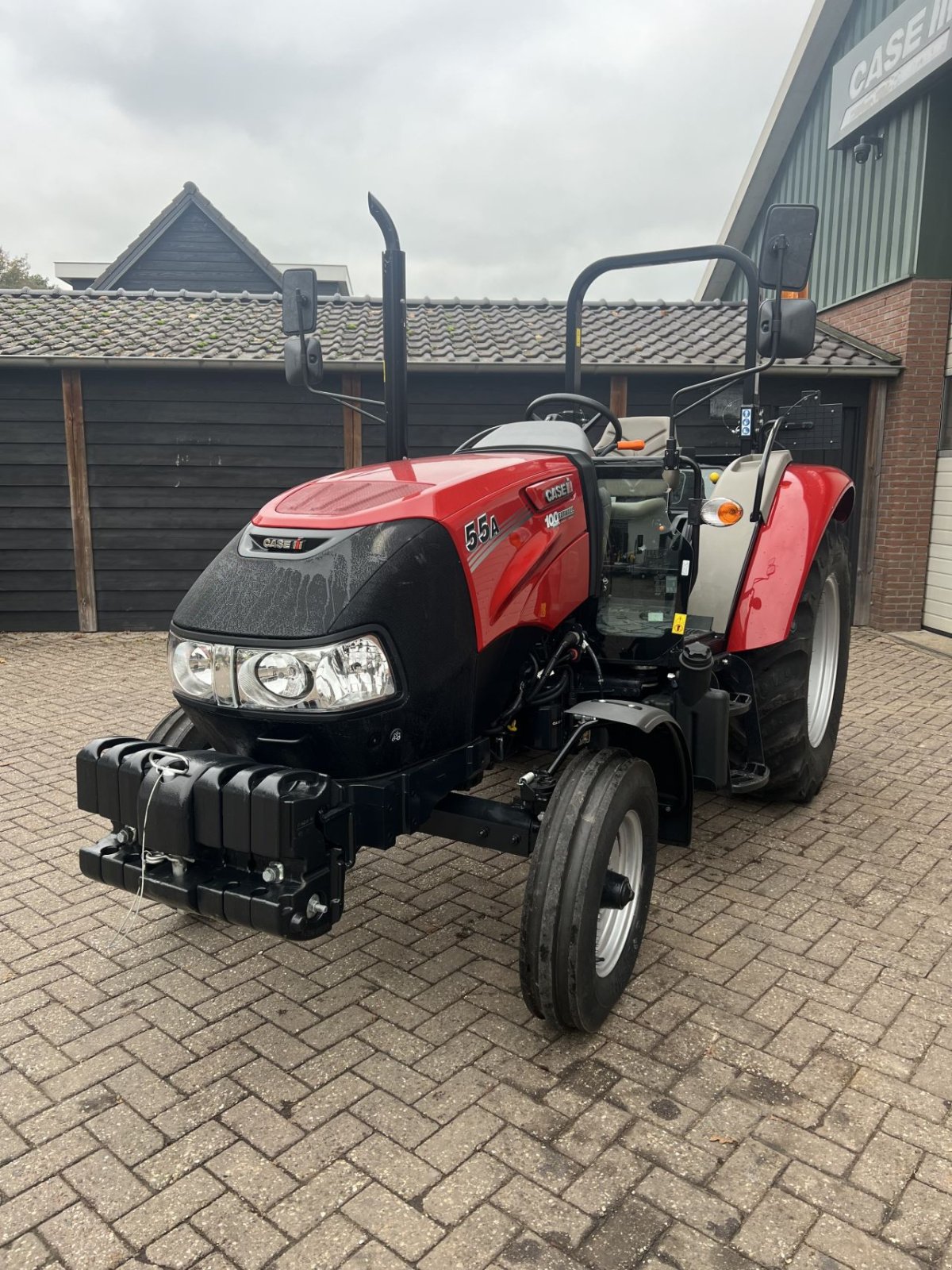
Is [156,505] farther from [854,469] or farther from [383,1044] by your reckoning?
[383,1044]

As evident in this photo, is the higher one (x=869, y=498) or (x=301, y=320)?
(x=301, y=320)

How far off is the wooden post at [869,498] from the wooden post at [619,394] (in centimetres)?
224

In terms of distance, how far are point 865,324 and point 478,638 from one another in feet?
27.2

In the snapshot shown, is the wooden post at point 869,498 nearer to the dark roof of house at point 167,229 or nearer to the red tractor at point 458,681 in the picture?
the red tractor at point 458,681

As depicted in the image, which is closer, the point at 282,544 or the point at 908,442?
the point at 282,544

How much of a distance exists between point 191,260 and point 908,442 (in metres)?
13.0

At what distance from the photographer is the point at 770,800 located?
13.8 feet

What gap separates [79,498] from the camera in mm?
8562

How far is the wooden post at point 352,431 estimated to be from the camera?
861 centimetres

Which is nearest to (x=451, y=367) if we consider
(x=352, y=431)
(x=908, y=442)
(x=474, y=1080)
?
(x=352, y=431)

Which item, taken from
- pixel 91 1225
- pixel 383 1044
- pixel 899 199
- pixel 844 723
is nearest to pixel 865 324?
pixel 899 199

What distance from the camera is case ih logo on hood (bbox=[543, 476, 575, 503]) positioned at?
2.81 m

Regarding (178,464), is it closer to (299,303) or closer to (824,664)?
(299,303)

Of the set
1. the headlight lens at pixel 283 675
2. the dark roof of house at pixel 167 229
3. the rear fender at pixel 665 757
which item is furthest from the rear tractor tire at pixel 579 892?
the dark roof of house at pixel 167 229
